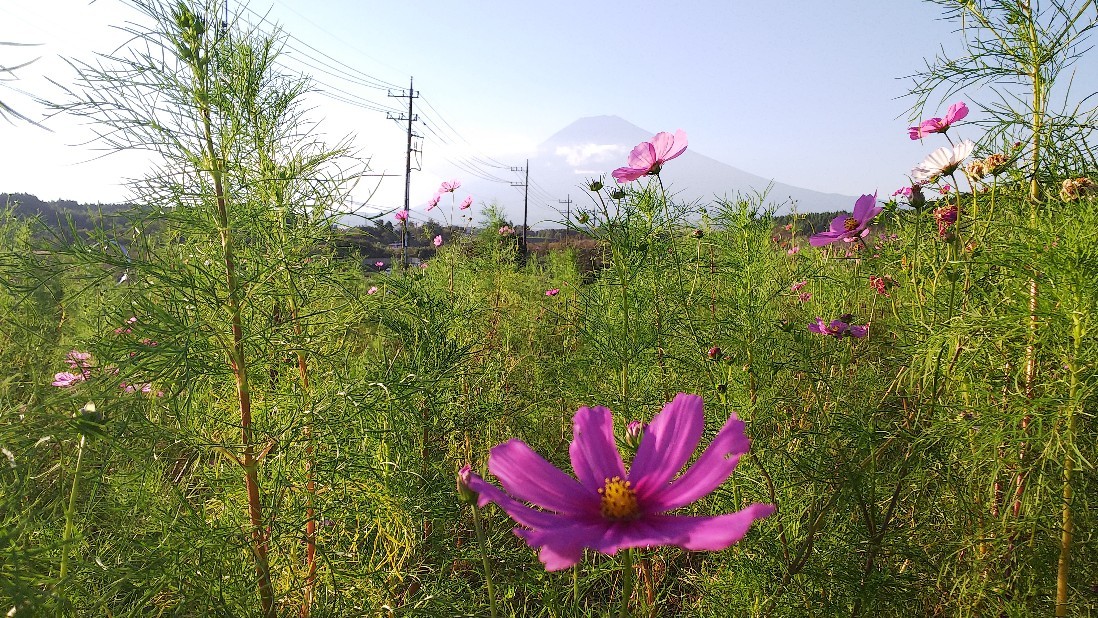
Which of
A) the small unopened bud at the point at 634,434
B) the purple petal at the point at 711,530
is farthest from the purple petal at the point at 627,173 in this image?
the purple petal at the point at 711,530

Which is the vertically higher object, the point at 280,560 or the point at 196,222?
the point at 196,222

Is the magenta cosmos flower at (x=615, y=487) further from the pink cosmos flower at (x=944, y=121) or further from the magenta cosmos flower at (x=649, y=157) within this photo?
the pink cosmos flower at (x=944, y=121)

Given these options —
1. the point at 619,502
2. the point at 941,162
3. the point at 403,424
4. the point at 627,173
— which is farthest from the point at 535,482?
the point at 941,162

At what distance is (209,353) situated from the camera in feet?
3.35

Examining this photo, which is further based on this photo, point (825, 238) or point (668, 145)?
point (825, 238)

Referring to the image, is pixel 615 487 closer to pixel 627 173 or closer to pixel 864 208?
pixel 627 173

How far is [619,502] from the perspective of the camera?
565 mm

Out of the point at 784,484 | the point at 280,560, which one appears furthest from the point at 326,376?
the point at 784,484

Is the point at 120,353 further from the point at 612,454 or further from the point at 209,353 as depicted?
the point at 612,454

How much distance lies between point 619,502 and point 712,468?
0.11 m

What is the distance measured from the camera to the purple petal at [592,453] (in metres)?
0.61

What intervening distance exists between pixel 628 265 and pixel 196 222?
1.05 metres

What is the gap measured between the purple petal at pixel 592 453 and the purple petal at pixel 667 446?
3cm

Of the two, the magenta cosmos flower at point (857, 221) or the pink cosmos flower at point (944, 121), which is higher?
the pink cosmos flower at point (944, 121)
